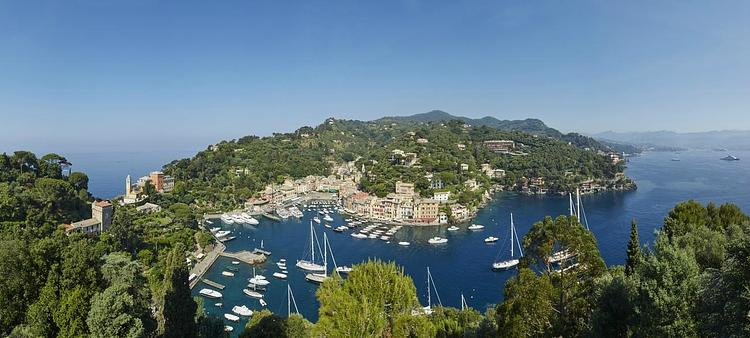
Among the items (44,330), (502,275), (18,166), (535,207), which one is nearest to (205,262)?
(18,166)

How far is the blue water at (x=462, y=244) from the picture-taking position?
71.8 feet

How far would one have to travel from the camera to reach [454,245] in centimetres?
3072

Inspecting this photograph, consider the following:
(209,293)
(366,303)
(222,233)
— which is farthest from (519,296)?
(222,233)

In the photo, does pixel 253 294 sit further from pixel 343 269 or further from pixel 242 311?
pixel 343 269

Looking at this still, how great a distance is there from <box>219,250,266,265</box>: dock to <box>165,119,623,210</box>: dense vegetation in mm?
16307

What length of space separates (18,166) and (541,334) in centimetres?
3564

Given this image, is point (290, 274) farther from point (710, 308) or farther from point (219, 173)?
point (219, 173)

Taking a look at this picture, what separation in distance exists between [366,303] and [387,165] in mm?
50635

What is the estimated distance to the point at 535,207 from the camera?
4456 centimetres

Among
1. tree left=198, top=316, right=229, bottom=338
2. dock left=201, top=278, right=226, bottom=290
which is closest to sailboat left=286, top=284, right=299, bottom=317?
dock left=201, top=278, right=226, bottom=290

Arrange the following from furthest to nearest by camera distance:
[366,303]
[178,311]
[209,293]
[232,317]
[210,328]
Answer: [209,293] < [232,317] < [210,328] < [178,311] < [366,303]

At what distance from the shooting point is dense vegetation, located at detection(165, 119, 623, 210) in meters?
48.0

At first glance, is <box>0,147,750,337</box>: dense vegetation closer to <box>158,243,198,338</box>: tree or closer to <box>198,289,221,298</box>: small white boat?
<box>158,243,198,338</box>: tree

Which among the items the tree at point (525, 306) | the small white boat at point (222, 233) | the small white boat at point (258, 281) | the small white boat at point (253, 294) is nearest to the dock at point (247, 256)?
the small white boat at point (258, 281)
